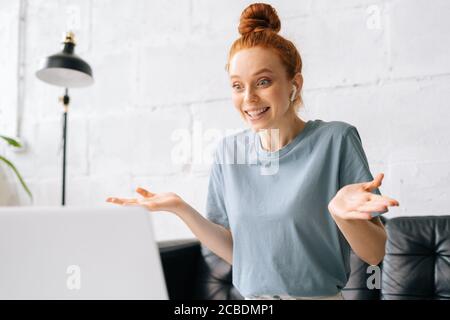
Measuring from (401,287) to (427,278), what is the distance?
72 mm

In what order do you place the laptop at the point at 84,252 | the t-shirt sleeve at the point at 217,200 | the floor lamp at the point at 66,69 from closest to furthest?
the laptop at the point at 84,252
the t-shirt sleeve at the point at 217,200
the floor lamp at the point at 66,69

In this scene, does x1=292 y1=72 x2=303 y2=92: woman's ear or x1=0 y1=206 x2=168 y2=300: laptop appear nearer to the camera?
x1=0 y1=206 x2=168 y2=300: laptop

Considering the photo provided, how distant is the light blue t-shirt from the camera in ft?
2.84

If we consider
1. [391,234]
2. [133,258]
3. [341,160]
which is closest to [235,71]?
[341,160]

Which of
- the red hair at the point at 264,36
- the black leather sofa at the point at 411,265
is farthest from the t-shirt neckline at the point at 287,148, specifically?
the black leather sofa at the point at 411,265

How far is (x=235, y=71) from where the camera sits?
0.91 metres

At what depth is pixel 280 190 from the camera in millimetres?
903

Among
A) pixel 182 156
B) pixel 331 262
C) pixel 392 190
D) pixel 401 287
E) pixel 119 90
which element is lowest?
pixel 401 287

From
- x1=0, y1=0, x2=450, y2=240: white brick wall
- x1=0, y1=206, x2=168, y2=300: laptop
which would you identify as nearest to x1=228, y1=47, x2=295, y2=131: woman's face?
x1=0, y1=206, x2=168, y2=300: laptop

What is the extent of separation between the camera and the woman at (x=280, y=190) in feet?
2.83

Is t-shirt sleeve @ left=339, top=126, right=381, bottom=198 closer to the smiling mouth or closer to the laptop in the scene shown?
the smiling mouth

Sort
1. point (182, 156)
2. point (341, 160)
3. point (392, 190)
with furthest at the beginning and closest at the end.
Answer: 1. point (182, 156)
2. point (392, 190)
3. point (341, 160)

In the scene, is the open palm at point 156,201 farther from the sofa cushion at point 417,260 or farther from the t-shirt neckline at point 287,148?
the sofa cushion at point 417,260
